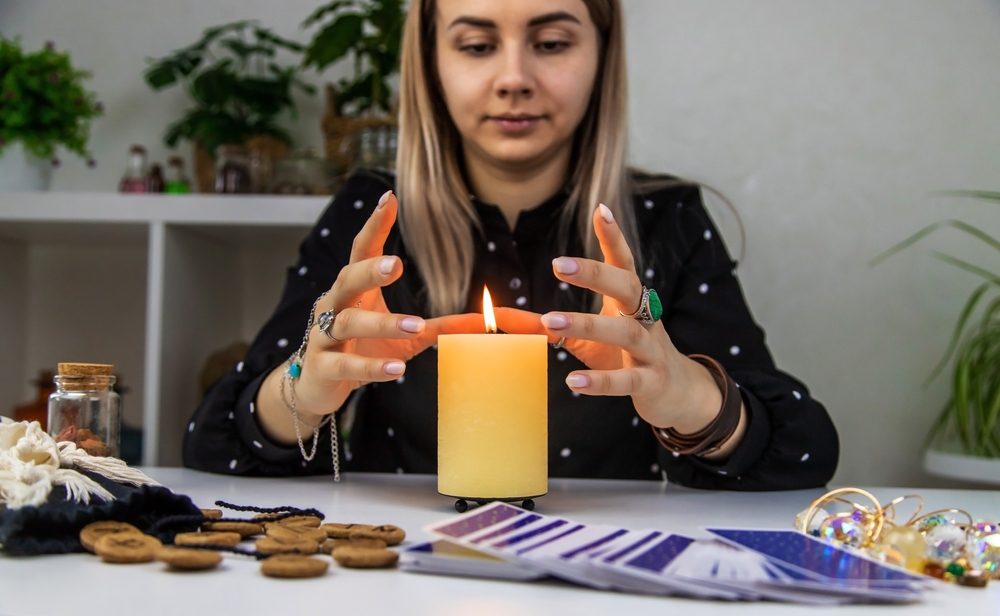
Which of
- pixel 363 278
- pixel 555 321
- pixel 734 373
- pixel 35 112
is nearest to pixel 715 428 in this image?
pixel 734 373

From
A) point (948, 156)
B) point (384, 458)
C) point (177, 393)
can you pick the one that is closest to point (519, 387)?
point (384, 458)

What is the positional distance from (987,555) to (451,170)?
0.94 metres

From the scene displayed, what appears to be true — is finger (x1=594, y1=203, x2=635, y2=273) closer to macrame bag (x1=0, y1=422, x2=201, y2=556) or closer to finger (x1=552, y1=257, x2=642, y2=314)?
finger (x1=552, y1=257, x2=642, y2=314)

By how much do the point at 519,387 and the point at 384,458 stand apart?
697 millimetres

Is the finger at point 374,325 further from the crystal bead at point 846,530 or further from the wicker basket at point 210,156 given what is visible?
the wicker basket at point 210,156

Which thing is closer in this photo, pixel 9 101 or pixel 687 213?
pixel 687 213

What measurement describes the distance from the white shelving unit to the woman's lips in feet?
1.99

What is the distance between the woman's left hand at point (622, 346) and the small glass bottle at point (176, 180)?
122cm

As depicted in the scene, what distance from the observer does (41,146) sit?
67.7 inches

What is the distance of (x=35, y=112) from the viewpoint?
5.51 ft

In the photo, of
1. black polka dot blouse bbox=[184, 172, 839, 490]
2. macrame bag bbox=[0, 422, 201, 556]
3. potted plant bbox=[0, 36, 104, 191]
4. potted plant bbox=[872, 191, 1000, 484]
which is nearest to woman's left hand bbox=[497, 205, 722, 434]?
black polka dot blouse bbox=[184, 172, 839, 490]

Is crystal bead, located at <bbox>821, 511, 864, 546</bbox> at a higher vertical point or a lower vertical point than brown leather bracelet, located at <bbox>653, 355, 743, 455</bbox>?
lower

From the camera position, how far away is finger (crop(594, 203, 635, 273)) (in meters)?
0.69

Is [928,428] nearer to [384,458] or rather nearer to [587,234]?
[587,234]
